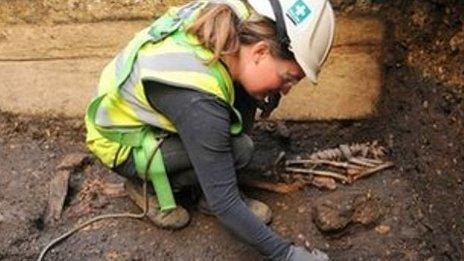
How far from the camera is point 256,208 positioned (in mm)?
2604

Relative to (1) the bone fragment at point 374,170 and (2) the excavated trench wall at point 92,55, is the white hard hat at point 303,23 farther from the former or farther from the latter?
(1) the bone fragment at point 374,170

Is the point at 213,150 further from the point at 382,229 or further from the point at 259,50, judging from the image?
the point at 382,229

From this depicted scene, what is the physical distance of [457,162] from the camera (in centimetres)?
239

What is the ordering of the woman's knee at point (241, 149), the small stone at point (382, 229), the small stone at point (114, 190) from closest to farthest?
the woman's knee at point (241, 149) < the small stone at point (382, 229) < the small stone at point (114, 190)

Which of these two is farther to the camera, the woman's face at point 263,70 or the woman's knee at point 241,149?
the woman's knee at point 241,149

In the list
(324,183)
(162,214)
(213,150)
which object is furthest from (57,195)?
(324,183)

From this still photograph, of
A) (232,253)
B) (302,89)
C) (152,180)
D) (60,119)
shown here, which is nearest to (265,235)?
(232,253)

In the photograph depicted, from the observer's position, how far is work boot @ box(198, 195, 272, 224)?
2598mm

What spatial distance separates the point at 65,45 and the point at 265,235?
1434 mm

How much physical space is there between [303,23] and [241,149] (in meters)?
0.60

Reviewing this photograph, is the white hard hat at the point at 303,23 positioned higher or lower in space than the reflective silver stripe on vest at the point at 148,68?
higher

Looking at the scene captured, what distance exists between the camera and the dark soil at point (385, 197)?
8.01ft

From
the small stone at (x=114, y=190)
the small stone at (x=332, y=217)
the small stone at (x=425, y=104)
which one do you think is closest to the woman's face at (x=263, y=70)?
the small stone at (x=332, y=217)

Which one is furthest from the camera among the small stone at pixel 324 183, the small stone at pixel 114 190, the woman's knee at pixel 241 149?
the small stone at pixel 114 190
